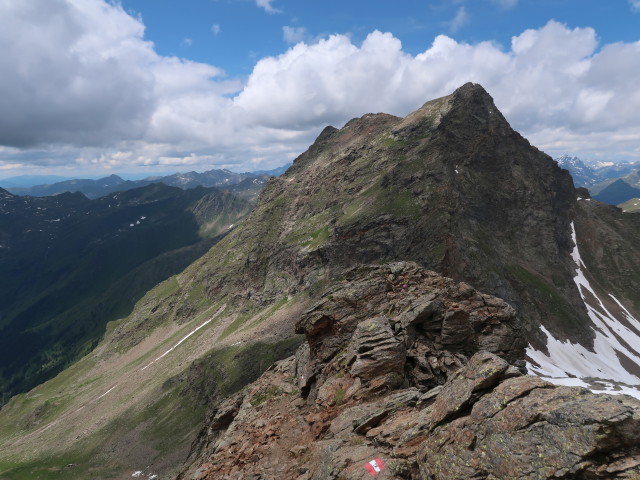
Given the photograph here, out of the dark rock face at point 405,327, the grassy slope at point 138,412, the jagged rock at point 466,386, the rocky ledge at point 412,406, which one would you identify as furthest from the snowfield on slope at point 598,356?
the jagged rock at point 466,386

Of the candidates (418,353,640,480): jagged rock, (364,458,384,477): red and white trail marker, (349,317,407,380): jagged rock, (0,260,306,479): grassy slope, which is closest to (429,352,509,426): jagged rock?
(418,353,640,480): jagged rock

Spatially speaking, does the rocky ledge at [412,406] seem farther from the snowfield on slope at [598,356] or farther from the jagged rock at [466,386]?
the snowfield on slope at [598,356]

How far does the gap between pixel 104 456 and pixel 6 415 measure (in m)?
124

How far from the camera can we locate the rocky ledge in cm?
1427

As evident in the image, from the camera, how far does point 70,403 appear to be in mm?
152250

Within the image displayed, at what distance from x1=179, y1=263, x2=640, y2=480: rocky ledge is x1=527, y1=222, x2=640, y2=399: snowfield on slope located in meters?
72.4

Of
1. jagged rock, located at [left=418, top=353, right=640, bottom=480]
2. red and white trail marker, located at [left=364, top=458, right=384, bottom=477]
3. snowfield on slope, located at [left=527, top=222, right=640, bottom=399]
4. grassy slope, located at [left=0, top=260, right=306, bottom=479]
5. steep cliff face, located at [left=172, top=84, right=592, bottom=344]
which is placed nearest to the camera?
jagged rock, located at [left=418, top=353, right=640, bottom=480]

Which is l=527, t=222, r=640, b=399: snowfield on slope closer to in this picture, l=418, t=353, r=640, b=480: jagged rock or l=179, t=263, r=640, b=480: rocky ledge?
l=179, t=263, r=640, b=480: rocky ledge

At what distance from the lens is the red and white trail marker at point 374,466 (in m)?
18.9

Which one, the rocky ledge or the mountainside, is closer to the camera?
the rocky ledge

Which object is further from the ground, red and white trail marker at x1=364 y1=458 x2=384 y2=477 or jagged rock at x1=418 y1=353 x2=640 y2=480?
jagged rock at x1=418 y1=353 x2=640 y2=480

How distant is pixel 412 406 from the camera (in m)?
23.8

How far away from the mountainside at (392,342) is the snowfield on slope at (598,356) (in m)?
A: 1.16

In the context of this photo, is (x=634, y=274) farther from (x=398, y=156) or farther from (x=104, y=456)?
(x=104, y=456)
